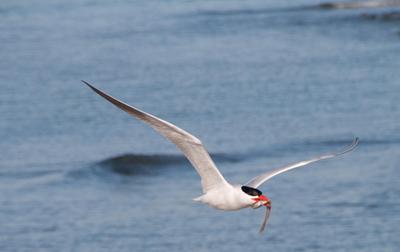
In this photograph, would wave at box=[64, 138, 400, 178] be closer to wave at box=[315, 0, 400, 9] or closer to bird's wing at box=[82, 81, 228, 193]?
bird's wing at box=[82, 81, 228, 193]

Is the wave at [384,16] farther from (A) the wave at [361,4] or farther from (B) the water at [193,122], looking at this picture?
(A) the wave at [361,4]

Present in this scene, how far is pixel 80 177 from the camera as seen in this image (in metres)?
22.3

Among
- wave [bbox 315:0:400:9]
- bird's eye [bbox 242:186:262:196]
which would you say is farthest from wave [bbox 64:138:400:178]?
wave [bbox 315:0:400:9]

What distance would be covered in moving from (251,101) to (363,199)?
735cm

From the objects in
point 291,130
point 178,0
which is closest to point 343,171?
point 291,130

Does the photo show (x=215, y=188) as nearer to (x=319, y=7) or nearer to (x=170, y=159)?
(x=170, y=159)

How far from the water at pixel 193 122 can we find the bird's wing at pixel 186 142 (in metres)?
7.10

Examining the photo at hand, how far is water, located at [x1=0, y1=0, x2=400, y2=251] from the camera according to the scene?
19156 millimetres

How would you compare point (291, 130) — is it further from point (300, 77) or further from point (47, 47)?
point (47, 47)

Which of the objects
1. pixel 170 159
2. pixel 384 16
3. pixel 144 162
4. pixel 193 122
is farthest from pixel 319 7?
pixel 144 162

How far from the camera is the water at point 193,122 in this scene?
1916 cm

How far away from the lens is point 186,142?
10.7m

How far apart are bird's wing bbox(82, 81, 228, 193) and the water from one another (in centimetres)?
710

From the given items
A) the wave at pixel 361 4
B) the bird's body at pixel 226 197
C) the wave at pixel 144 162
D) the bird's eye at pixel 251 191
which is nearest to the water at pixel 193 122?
the wave at pixel 144 162
